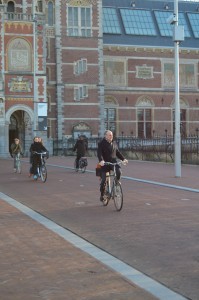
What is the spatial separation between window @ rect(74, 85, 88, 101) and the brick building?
0.32 feet

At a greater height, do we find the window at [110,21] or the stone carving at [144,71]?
the window at [110,21]

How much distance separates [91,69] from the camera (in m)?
50.1

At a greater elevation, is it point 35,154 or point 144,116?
point 144,116

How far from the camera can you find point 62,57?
4931 centimetres

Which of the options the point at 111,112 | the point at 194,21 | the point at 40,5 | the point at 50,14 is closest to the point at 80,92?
the point at 111,112

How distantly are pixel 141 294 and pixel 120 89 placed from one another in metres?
48.3

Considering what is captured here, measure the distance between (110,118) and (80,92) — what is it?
540 cm

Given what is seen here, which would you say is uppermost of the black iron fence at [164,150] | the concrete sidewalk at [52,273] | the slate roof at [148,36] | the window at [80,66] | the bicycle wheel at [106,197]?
the slate roof at [148,36]

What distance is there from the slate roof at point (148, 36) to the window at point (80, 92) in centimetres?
661

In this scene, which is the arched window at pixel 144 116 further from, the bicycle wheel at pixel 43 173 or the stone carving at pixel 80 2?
the bicycle wheel at pixel 43 173

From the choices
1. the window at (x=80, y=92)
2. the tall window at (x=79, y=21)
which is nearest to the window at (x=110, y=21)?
the tall window at (x=79, y=21)

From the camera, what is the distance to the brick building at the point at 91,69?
44000 mm

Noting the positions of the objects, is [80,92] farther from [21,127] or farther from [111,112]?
[21,127]

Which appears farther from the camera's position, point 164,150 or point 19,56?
point 19,56
